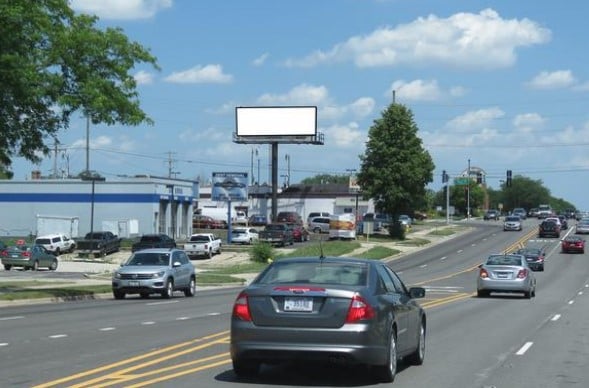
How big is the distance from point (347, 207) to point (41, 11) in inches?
4252

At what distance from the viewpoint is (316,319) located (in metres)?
11.3

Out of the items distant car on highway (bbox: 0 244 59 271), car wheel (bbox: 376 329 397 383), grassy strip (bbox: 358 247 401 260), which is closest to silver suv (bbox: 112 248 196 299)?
car wheel (bbox: 376 329 397 383)

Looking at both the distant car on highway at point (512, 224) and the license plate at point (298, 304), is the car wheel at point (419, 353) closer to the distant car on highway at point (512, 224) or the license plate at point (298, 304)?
the license plate at point (298, 304)

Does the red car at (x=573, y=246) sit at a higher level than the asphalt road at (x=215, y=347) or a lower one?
higher

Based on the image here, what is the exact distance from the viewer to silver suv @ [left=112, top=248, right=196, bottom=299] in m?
A: 31.8

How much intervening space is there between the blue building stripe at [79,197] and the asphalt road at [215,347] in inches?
2268

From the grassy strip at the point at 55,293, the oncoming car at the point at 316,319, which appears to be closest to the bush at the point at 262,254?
the grassy strip at the point at 55,293

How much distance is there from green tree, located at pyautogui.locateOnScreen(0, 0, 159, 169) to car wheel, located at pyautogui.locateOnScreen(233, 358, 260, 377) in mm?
18018

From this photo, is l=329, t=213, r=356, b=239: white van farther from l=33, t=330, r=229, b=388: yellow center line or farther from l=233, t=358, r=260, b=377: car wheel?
l=233, t=358, r=260, b=377: car wheel

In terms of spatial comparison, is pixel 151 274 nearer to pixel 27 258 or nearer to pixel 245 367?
pixel 245 367

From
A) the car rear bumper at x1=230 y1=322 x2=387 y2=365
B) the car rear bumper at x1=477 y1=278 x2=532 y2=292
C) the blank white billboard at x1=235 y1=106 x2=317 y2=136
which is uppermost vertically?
the blank white billboard at x1=235 y1=106 x2=317 y2=136

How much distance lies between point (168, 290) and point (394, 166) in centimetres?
6181

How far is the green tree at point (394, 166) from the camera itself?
92.3 m

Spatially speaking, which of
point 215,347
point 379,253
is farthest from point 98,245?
point 215,347
